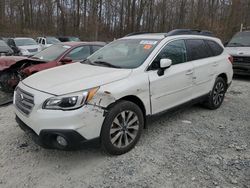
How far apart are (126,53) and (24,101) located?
1839 mm

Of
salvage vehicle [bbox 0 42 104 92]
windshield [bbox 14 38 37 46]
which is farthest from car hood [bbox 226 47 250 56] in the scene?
windshield [bbox 14 38 37 46]

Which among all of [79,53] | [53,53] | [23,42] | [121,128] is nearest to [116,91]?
[121,128]

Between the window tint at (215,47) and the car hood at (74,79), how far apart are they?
2.60 meters

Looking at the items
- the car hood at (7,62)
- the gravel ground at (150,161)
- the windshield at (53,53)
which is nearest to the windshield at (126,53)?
the gravel ground at (150,161)

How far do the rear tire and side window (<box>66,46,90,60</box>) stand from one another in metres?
3.60

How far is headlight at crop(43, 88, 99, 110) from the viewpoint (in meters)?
3.11

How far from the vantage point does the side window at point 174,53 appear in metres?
4.14

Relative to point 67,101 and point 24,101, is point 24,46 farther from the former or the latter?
point 67,101

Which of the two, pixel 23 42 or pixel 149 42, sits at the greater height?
pixel 149 42

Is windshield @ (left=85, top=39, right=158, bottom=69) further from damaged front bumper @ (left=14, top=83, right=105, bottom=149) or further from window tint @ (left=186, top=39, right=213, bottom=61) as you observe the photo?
damaged front bumper @ (left=14, top=83, right=105, bottom=149)

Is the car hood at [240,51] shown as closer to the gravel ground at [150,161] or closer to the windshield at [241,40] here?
the windshield at [241,40]

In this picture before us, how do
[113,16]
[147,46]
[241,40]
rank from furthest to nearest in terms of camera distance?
[113,16] < [241,40] < [147,46]

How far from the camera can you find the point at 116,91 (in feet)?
11.2

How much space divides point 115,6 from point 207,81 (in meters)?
35.6
